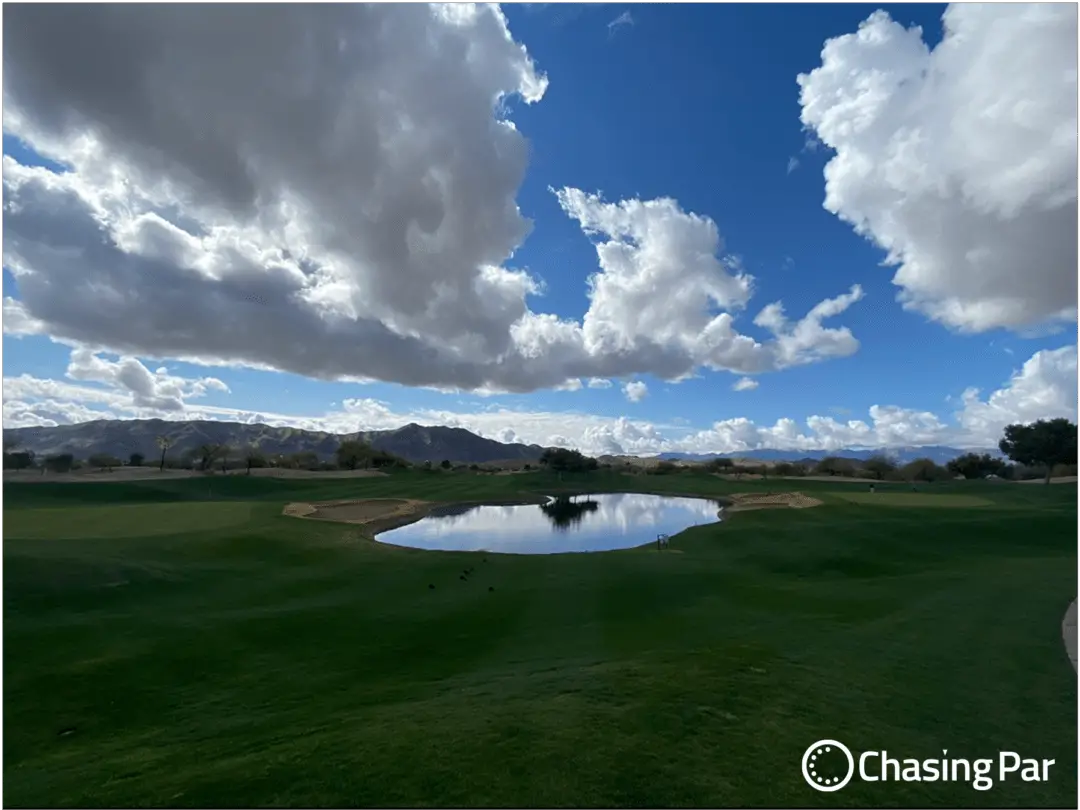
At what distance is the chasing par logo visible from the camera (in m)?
8.33

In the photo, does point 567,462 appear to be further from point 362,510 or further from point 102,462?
point 102,462

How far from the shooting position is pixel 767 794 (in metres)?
7.60

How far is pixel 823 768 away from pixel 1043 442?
90.1m

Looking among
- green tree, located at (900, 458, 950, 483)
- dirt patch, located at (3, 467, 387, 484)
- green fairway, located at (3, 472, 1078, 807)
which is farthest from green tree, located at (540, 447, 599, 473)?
green fairway, located at (3, 472, 1078, 807)

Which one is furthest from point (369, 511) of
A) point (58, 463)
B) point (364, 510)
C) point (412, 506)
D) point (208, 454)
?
point (58, 463)

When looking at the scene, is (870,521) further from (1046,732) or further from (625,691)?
(625,691)

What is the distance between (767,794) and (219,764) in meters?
8.60

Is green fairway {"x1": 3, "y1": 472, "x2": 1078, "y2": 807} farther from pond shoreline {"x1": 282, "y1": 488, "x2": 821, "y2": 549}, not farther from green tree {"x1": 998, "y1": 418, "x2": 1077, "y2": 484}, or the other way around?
green tree {"x1": 998, "y1": 418, "x2": 1077, "y2": 484}

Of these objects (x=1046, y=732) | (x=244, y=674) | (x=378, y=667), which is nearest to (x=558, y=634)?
(x=378, y=667)

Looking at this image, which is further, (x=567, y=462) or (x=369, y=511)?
(x=567, y=462)

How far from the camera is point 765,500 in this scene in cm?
6334

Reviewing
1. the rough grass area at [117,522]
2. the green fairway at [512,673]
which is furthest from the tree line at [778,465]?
the green fairway at [512,673]

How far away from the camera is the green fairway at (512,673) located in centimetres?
805

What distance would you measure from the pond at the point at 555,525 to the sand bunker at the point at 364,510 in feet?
6.09
